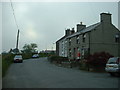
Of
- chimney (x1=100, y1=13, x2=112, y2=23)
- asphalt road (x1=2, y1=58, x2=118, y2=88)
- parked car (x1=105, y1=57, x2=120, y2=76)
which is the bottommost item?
asphalt road (x1=2, y1=58, x2=118, y2=88)

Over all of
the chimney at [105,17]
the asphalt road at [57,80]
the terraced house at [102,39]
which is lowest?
the asphalt road at [57,80]

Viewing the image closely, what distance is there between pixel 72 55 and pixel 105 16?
35.7 ft

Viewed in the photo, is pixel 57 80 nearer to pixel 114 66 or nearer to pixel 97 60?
pixel 114 66

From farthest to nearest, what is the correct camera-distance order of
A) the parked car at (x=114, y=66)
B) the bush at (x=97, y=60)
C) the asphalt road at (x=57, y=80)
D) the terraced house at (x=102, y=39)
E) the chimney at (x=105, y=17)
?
the chimney at (x=105, y=17) < the terraced house at (x=102, y=39) < the bush at (x=97, y=60) < the parked car at (x=114, y=66) < the asphalt road at (x=57, y=80)

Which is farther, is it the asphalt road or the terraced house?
the terraced house

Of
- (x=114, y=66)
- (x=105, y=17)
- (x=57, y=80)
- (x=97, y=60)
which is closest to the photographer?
(x=57, y=80)

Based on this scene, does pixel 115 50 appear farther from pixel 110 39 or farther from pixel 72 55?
pixel 72 55

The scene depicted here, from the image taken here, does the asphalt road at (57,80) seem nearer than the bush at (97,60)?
Yes

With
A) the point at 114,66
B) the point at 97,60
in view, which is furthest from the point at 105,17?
the point at 114,66

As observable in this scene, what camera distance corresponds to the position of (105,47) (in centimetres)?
3409

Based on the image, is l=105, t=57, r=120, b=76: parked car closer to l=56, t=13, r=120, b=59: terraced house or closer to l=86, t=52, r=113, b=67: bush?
l=86, t=52, r=113, b=67: bush

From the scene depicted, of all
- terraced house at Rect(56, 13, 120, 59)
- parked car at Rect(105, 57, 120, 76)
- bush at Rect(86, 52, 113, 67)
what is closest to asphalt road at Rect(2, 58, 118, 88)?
parked car at Rect(105, 57, 120, 76)

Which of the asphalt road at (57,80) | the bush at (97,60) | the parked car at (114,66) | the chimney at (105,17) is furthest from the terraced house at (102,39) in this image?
the asphalt road at (57,80)

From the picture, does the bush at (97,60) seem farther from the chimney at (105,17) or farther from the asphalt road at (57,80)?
the chimney at (105,17)
